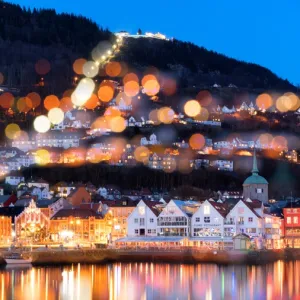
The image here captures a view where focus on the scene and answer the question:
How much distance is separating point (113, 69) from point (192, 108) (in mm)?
36280

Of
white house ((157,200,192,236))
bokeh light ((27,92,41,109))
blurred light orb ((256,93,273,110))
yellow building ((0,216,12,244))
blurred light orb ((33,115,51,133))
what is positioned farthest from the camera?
blurred light orb ((256,93,273,110))

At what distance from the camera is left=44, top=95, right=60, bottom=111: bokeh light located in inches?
5653

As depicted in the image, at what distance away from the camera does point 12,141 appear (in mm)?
122375

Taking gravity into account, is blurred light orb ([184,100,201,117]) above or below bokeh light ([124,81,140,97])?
below

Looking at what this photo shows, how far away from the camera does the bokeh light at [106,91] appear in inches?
5979

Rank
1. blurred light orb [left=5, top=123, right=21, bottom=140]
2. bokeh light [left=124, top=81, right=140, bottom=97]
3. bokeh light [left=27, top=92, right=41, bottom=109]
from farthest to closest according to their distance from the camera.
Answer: bokeh light [left=124, top=81, right=140, bottom=97] < bokeh light [left=27, top=92, right=41, bottom=109] < blurred light orb [left=5, top=123, right=21, bottom=140]

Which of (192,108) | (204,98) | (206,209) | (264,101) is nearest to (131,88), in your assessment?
(204,98)

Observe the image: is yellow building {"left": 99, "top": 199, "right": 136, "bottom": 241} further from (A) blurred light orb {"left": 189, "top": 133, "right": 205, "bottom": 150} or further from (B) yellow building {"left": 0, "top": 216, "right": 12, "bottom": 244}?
(A) blurred light orb {"left": 189, "top": 133, "right": 205, "bottom": 150}

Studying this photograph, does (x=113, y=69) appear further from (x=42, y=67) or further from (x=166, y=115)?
(x=166, y=115)

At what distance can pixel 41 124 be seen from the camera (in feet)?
422

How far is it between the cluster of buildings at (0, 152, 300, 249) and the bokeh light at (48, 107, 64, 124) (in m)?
58.8

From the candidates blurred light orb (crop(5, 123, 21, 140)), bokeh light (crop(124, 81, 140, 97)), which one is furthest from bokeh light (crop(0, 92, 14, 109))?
bokeh light (crop(124, 81, 140, 97))

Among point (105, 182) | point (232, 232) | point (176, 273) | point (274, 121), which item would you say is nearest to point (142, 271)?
point (176, 273)

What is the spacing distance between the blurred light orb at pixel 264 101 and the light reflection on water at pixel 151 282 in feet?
372
